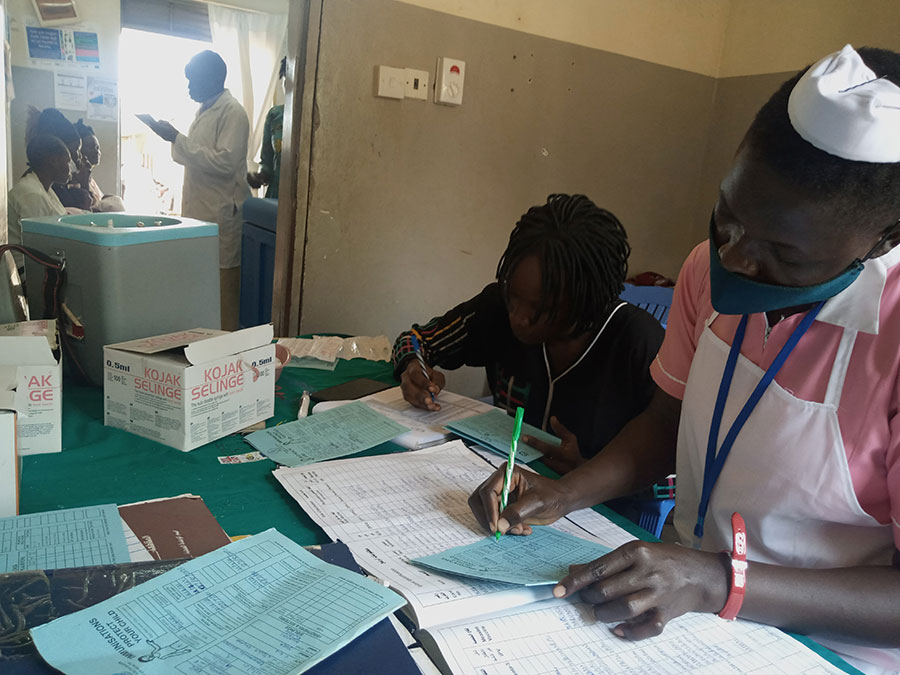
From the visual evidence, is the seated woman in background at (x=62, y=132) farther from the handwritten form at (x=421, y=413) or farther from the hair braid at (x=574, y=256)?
the hair braid at (x=574, y=256)

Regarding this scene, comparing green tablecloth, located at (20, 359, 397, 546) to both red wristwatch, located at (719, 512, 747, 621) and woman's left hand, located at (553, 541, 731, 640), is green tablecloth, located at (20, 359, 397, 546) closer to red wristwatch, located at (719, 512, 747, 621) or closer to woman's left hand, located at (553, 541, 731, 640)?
woman's left hand, located at (553, 541, 731, 640)

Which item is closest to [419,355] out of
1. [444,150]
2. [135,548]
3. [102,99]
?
[135,548]

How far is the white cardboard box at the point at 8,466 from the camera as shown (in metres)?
0.85

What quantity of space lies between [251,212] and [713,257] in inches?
117

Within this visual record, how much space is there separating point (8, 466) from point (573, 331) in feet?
3.50

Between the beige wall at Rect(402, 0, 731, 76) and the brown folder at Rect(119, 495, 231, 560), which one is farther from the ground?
the beige wall at Rect(402, 0, 731, 76)

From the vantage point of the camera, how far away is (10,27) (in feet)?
11.1

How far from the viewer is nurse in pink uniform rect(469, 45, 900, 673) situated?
74 centimetres

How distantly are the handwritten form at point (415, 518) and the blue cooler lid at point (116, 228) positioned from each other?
61 cm

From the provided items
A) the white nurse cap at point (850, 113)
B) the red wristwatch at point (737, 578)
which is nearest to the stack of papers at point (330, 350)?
the red wristwatch at point (737, 578)

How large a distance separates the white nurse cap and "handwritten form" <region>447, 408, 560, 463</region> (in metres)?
0.67

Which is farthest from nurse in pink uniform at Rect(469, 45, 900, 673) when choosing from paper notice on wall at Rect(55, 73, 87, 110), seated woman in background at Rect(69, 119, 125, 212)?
paper notice on wall at Rect(55, 73, 87, 110)

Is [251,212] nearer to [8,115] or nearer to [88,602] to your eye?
[8,115]

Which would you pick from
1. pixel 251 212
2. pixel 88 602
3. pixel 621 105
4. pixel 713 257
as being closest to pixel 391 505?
pixel 88 602
